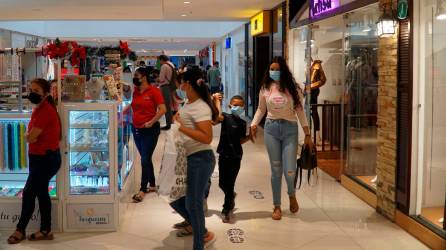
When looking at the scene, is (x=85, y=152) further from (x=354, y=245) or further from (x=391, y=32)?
(x=391, y=32)

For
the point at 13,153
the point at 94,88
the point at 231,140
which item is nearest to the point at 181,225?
the point at 231,140

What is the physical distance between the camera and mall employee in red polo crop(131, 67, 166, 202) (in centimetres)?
583

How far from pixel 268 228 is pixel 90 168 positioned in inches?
65.6

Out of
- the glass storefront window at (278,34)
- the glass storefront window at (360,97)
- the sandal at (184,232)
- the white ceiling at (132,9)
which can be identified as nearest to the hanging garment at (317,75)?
the glass storefront window at (278,34)

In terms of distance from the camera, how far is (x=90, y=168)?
4.87 metres

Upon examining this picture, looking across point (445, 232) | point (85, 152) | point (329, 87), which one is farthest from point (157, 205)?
point (329, 87)

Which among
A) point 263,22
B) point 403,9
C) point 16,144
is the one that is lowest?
point 16,144

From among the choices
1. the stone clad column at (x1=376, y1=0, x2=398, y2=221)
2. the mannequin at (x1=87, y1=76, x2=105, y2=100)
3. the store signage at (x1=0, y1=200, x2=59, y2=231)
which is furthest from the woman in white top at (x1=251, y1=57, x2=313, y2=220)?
the store signage at (x1=0, y1=200, x2=59, y2=231)

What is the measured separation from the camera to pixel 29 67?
5293mm

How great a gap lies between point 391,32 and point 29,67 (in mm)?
3375

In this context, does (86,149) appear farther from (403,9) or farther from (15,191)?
(403,9)

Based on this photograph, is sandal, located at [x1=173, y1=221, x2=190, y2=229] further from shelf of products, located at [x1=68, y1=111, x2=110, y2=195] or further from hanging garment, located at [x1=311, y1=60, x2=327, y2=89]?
hanging garment, located at [x1=311, y1=60, x2=327, y2=89]

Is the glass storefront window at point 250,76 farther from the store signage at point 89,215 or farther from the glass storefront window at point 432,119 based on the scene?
the store signage at point 89,215

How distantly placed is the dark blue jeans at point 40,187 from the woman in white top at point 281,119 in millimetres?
1797
